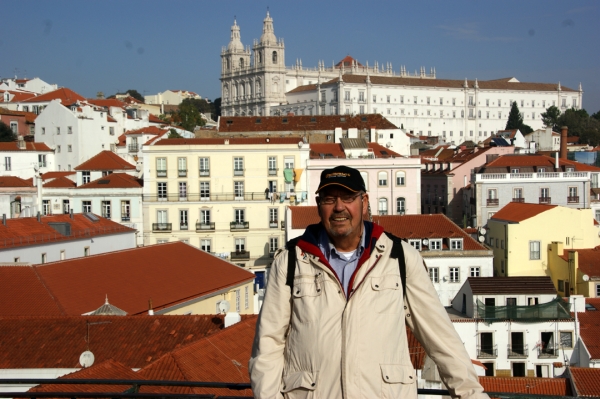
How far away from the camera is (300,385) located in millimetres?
3172

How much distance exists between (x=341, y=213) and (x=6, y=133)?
5988 cm

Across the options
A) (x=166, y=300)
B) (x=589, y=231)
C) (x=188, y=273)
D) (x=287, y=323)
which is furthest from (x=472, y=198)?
(x=287, y=323)

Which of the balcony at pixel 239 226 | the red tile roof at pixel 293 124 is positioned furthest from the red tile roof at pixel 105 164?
the red tile roof at pixel 293 124

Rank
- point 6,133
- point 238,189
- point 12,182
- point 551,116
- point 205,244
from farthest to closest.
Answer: point 551,116 < point 6,133 < point 12,182 < point 238,189 < point 205,244

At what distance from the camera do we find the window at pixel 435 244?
28766 millimetres

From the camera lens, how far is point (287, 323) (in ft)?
10.8

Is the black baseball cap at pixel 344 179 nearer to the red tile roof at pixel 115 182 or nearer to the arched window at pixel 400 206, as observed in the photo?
the red tile roof at pixel 115 182

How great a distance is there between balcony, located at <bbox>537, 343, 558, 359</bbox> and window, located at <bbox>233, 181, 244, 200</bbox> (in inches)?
802

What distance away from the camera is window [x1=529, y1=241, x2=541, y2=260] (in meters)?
31.5

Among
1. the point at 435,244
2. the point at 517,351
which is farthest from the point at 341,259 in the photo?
the point at 435,244

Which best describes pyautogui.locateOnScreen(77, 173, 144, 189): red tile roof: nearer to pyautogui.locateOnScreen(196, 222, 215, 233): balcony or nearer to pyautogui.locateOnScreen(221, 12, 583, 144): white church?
pyautogui.locateOnScreen(196, 222, 215, 233): balcony

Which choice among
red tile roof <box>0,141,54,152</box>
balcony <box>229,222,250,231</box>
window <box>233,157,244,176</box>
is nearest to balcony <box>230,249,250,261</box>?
balcony <box>229,222,250,231</box>

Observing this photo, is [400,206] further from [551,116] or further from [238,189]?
[551,116]

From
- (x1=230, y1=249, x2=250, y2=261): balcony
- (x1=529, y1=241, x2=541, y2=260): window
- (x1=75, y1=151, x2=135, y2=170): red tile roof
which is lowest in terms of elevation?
(x1=230, y1=249, x2=250, y2=261): balcony
